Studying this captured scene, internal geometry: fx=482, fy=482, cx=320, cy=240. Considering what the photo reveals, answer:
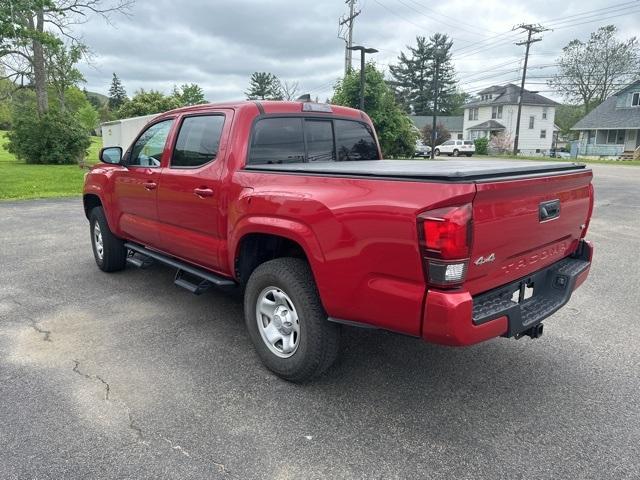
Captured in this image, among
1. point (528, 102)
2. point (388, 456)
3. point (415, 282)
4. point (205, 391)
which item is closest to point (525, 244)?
point (415, 282)

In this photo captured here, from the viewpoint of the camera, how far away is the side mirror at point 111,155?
5.15 metres

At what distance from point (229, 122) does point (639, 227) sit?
9.05 m

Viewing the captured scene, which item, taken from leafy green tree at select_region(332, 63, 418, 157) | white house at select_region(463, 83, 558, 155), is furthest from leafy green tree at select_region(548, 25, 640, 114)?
leafy green tree at select_region(332, 63, 418, 157)

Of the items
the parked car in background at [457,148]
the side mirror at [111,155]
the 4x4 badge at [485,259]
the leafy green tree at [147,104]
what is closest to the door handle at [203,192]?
the side mirror at [111,155]

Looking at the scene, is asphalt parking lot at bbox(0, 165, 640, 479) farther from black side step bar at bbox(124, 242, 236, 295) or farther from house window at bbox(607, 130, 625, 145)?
house window at bbox(607, 130, 625, 145)

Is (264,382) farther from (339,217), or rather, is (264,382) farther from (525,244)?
(525,244)

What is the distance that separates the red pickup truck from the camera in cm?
243

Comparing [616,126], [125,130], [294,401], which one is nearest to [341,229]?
[294,401]

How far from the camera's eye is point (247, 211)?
133 inches

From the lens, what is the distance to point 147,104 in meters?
33.7

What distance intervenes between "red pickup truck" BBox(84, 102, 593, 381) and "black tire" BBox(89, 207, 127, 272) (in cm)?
112

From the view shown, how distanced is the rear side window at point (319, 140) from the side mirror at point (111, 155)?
7.41ft

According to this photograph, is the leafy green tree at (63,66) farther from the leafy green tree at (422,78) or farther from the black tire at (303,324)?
the leafy green tree at (422,78)

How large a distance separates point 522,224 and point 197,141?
2.72 meters
